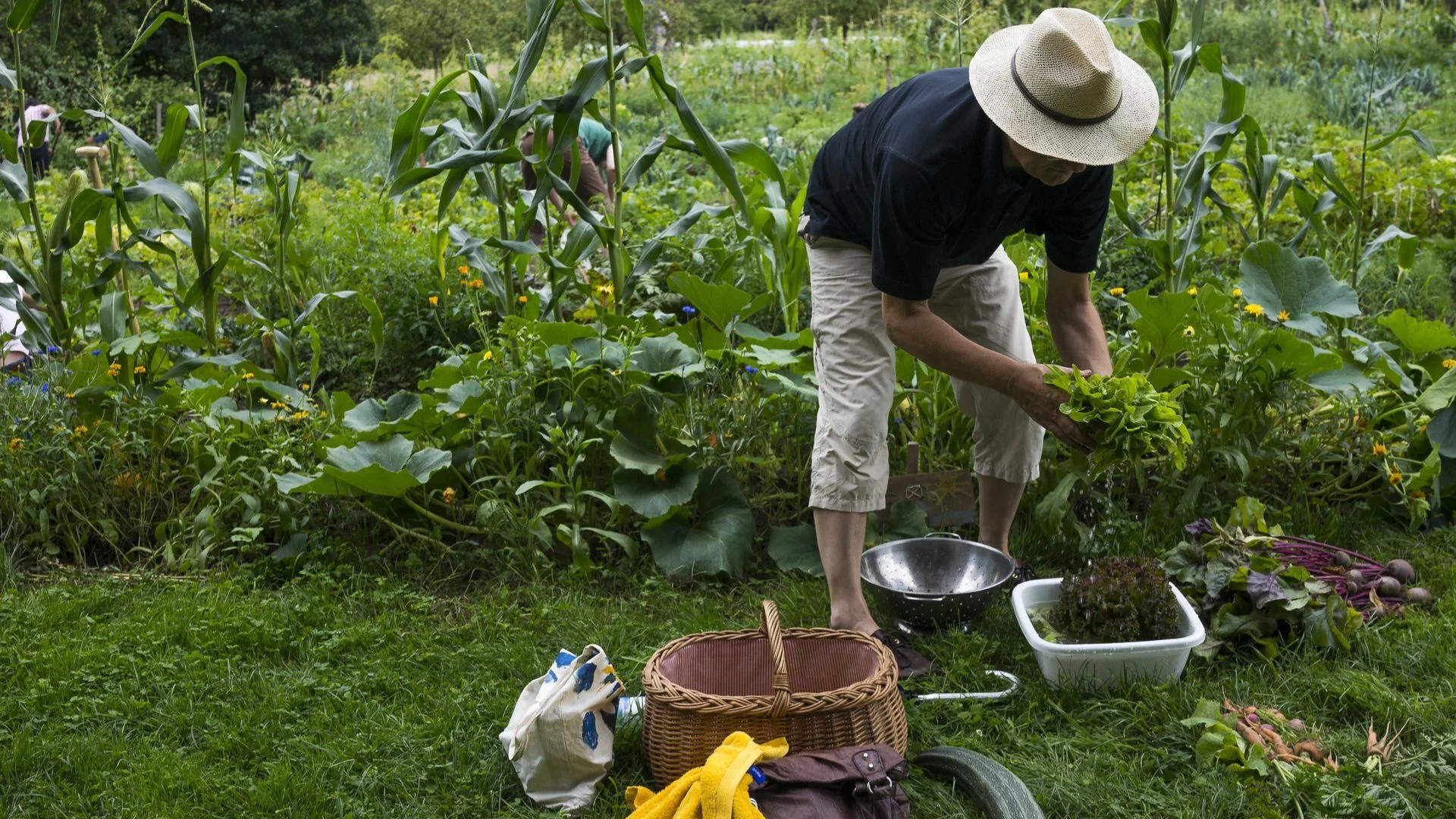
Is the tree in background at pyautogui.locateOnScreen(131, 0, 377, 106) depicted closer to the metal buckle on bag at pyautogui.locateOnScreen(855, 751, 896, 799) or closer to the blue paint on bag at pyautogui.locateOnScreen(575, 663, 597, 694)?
Answer: the blue paint on bag at pyautogui.locateOnScreen(575, 663, 597, 694)

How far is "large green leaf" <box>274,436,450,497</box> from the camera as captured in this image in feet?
10.4

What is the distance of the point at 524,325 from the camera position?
A: 344 centimetres

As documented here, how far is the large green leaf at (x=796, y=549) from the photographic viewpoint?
322 cm

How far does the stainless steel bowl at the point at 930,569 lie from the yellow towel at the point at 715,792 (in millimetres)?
883

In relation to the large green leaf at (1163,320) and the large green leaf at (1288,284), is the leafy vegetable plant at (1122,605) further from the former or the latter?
the large green leaf at (1288,284)

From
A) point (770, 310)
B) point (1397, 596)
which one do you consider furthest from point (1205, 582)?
point (770, 310)

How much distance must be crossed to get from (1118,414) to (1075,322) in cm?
49

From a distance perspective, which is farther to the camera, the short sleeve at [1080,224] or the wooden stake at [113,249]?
the wooden stake at [113,249]

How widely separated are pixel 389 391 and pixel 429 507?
119 cm

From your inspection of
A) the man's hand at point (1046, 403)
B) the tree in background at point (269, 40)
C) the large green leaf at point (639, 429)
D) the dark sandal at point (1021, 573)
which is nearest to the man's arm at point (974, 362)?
the man's hand at point (1046, 403)

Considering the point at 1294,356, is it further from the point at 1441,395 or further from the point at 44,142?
the point at 44,142

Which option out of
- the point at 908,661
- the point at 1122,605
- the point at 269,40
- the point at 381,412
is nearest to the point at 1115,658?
the point at 1122,605

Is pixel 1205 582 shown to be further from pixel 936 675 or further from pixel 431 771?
→ pixel 431 771

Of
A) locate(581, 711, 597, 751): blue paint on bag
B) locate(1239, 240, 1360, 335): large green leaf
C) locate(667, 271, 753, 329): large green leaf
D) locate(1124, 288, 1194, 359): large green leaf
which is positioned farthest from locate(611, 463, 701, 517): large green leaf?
locate(1239, 240, 1360, 335): large green leaf
